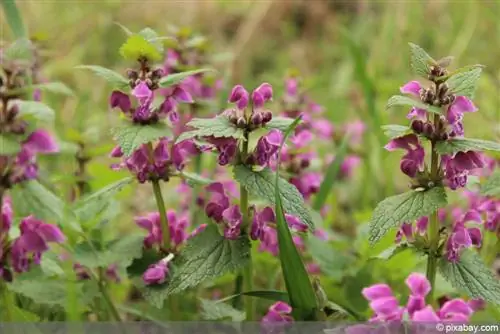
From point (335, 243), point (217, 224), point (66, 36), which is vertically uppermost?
point (66, 36)

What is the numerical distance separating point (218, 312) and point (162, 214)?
173 millimetres

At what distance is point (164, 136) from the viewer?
1.10m

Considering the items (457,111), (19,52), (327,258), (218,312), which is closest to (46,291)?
(218,312)

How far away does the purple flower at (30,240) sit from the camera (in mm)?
1115

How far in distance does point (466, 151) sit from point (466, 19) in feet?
8.60

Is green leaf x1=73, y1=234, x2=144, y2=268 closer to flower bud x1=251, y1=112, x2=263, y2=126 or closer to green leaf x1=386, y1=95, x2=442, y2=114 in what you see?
flower bud x1=251, y1=112, x2=263, y2=126

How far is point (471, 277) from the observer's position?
106 cm

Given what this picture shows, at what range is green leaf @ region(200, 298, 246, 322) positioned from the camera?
1.22 metres

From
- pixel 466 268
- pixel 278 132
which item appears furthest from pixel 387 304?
pixel 278 132

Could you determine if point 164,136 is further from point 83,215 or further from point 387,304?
point 387,304

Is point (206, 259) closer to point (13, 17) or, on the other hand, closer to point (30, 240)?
point (30, 240)

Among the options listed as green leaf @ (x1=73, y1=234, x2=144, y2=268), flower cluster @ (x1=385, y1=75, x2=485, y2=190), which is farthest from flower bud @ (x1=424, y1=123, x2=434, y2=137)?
green leaf @ (x1=73, y1=234, x2=144, y2=268)

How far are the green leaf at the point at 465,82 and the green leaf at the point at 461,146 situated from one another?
63 millimetres

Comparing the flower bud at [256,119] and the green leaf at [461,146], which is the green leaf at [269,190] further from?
the green leaf at [461,146]
